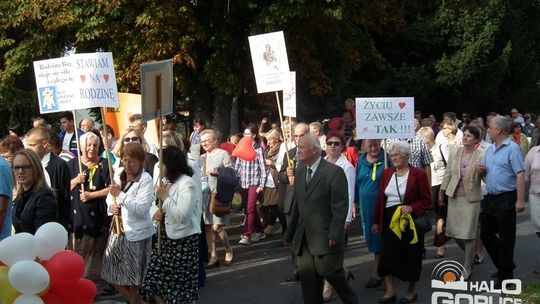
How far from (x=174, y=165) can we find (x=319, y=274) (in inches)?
65.3

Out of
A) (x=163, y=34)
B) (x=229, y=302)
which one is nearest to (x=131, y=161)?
(x=229, y=302)

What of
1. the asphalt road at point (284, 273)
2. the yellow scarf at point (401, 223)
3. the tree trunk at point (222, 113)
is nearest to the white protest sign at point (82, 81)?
the asphalt road at point (284, 273)

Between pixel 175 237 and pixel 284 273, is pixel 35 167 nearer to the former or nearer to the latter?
pixel 175 237

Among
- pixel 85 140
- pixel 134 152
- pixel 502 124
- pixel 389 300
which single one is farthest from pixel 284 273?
pixel 134 152

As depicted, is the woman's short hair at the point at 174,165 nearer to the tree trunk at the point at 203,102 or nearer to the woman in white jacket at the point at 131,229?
the woman in white jacket at the point at 131,229

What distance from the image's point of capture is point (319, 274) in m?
7.54

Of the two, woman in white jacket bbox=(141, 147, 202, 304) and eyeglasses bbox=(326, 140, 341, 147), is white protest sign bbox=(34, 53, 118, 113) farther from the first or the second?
eyeglasses bbox=(326, 140, 341, 147)

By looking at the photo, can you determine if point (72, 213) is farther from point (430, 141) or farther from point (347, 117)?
point (347, 117)

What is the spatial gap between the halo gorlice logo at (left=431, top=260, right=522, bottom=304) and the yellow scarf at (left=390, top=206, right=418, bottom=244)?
60 centimetres

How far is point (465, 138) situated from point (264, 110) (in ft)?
56.6

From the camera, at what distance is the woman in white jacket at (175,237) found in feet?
24.1

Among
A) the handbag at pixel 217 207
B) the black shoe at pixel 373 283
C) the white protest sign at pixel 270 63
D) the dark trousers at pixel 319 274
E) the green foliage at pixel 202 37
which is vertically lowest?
the black shoe at pixel 373 283

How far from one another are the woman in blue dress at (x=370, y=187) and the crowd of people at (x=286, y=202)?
14 millimetres

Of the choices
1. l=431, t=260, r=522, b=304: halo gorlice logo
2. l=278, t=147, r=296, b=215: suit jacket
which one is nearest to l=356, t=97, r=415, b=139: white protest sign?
l=278, t=147, r=296, b=215: suit jacket
